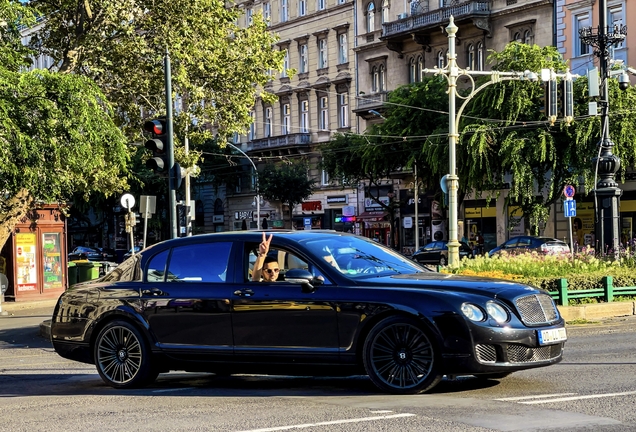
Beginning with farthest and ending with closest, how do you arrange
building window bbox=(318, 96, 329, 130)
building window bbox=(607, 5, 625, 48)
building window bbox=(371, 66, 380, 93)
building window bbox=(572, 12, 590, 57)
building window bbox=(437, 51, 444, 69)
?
building window bbox=(318, 96, 329, 130), building window bbox=(371, 66, 380, 93), building window bbox=(437, 51, 444, 69), building window bbox=(572, 12, 590, 57), building window bbox=(607, 5, 625, 48)

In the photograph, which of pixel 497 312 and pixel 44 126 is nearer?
pixel 497 312

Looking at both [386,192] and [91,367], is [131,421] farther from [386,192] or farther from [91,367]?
[386,192]

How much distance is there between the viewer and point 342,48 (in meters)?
68.5

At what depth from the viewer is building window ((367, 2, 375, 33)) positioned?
214 feet

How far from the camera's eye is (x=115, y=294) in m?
10.5

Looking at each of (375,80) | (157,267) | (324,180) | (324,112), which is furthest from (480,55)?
(157,267)

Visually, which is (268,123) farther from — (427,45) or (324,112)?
(427,45)

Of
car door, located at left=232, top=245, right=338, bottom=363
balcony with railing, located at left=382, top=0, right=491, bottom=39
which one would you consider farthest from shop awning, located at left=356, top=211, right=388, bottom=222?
car door, located at left=232, top=245, right=338, bottom=363

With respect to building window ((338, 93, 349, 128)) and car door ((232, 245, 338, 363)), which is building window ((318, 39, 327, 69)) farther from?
car door ((232, 245, 338, 363))

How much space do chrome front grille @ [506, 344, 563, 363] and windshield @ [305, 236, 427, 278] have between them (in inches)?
55.3

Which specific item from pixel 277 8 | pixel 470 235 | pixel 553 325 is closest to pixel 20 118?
pixel 553 325

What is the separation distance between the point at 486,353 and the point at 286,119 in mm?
65400

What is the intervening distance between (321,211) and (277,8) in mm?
15388

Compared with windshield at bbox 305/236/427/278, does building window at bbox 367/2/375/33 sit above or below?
above
